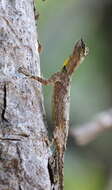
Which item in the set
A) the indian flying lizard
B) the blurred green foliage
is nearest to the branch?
the indian flying lizard

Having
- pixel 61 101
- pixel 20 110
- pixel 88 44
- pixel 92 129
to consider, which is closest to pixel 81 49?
pixel 61 101

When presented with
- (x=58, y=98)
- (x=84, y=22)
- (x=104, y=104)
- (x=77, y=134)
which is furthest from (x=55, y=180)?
(x=84, y=22)

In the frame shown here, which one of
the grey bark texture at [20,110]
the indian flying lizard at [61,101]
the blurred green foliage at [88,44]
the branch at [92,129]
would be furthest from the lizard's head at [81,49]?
the blurred green foliage at [88,44]

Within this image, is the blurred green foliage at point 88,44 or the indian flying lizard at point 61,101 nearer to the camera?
the indian flying lizard at point 61,101

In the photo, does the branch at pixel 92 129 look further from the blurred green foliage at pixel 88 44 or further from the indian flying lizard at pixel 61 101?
the blurred green foliage at pixel 88 44

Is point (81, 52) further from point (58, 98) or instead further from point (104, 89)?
point (104, 89)

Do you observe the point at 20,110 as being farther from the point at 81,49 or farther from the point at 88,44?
the point at 88,44
